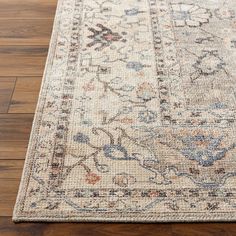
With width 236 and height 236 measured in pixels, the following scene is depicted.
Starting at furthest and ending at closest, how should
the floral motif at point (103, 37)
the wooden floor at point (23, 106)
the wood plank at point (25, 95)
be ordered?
1. the floral motif at point (103, 37)
2. the wood plank at point (25, 95)
3. the wooden floor at point (23, 106)

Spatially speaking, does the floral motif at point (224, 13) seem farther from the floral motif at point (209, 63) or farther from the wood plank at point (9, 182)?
A: the wood plank at point (9, 182)

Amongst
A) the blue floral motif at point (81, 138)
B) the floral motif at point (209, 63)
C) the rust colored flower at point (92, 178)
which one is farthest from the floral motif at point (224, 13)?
the rust colored flower at point (92, 178)

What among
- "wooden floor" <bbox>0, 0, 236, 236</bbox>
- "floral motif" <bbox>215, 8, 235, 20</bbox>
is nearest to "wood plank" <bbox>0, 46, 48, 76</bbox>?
"wooden floor" <bbox>0, 0, 236, 236</bbox>

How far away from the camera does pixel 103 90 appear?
153 centimetres

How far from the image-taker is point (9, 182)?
1.24 m

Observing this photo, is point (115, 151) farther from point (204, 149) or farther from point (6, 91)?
point (6, 91)

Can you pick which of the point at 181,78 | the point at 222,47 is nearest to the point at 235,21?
the point at 222,47

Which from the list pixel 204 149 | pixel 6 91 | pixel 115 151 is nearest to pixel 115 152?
pixel 115 151

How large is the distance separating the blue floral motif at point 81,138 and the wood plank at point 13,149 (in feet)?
0.56

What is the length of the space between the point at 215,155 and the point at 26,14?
1.17 m

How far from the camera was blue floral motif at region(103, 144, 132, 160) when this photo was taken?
1297 mm

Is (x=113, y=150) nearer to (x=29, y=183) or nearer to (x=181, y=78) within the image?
(x=29, y=183)

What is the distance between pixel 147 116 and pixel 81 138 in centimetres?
26

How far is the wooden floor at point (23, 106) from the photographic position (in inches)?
44.5
